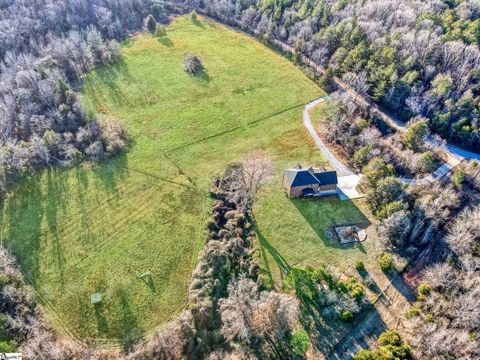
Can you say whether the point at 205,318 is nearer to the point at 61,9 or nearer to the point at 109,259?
the point at 109,259

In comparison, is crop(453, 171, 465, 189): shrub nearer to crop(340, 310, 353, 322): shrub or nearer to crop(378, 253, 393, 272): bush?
crop(378, 253, 393, 272): bush

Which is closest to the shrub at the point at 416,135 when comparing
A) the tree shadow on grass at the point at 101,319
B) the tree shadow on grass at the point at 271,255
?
the tree shadow on grass at the point at 271,255

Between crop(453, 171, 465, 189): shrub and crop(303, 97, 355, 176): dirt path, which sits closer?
crop(453, 171, 465, 189): shrub

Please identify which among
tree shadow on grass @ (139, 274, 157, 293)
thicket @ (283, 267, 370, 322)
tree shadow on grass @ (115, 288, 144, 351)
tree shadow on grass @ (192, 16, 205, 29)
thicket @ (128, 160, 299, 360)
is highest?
tree shadow on grass @ (192, 16, 205, 29)

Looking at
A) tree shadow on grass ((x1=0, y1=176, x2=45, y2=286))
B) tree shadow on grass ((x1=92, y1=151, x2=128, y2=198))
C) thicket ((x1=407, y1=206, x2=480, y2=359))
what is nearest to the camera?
thicket ((x1=407, y1=206, x2=480, y2=359))

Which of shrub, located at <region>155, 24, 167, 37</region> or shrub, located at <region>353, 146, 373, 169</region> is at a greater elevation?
shrub, located at <region>353, 146, 373, 169</region>

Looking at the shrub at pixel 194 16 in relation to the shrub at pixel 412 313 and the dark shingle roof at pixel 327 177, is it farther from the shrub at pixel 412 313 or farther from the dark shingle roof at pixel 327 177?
the shrub at pixel 412 313

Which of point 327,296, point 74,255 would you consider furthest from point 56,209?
point 327,296

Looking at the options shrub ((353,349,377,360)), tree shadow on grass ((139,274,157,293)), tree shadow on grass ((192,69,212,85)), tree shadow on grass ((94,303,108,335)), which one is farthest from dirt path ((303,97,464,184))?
tree shadow on grass ((94,303,108,335))
